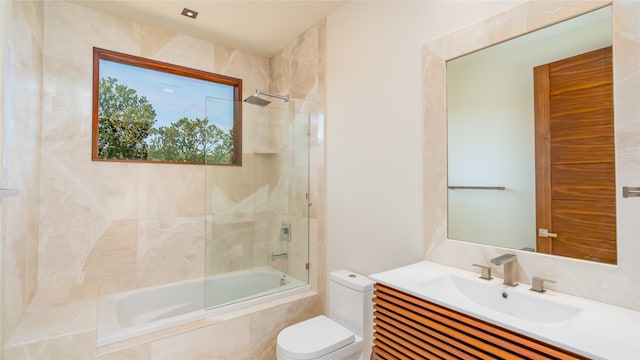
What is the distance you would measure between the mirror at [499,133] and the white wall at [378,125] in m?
0.20

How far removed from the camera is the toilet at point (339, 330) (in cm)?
164

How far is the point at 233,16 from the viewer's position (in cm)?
245

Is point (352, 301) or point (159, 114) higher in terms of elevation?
point (159, 114)

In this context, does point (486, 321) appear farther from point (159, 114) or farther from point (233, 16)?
point (159, 114)

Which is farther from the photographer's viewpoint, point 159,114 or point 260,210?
point 159,114

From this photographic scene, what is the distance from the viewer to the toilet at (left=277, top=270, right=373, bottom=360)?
5.37 feet

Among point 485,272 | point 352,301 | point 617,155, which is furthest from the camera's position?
point 352,301

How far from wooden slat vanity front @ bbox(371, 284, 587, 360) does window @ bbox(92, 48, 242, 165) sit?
1.66 meters

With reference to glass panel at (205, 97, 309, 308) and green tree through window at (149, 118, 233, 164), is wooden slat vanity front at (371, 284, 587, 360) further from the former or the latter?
green tree through window at (149, 118, 233, 164)

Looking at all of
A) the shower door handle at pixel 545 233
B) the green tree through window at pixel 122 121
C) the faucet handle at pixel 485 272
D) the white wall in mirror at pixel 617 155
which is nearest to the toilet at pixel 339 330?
the white wall in mirror at pixel 617 155

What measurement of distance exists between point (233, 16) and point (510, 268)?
2.62m

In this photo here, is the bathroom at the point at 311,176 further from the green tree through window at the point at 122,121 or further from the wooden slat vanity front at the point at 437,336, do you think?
the wooden slat vanity front at the point at 437,336

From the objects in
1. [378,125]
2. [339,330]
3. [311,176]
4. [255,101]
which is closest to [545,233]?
[378,125]

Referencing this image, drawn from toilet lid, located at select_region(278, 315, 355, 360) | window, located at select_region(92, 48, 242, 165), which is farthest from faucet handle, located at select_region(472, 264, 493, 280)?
window, located at select_region(92, 48, 242, 165)
